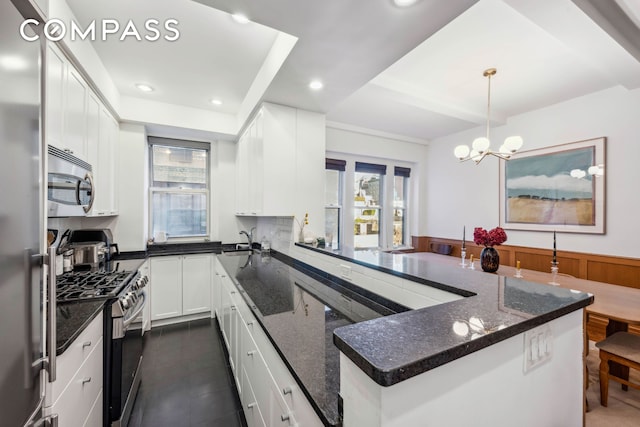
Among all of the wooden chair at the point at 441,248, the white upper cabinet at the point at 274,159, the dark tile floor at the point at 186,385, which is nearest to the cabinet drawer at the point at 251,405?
the dark tile floor at the point at 186,385

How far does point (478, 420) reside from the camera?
687mm

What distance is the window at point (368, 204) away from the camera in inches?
182

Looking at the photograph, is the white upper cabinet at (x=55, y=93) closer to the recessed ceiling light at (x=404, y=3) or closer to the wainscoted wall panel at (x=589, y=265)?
the recessed ceiling light at (x=404, y=3)

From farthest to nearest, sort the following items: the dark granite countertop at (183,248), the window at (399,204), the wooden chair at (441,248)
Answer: the window at (399,204), the wooden chair at (441,248), the dark granite countertop at (183,248)

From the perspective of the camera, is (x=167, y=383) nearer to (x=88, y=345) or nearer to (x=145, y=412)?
(x=145, y=412)

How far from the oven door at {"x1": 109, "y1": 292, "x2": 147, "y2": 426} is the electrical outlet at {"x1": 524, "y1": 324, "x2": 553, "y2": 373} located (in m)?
2.12

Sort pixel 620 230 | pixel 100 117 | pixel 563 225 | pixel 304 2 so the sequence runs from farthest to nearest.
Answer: pixel 563 225
pixel 620 230
pixel 100 117
pixel 304 2

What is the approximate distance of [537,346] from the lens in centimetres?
84

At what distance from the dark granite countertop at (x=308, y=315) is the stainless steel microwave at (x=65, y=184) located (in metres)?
1.04

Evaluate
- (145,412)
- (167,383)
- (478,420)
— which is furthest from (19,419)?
(167,383)

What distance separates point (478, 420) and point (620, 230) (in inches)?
148

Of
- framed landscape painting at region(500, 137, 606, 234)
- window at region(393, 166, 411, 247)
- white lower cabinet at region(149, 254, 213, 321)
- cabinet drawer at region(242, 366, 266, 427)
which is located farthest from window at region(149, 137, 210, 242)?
framed landscape painting at region(500, 137, 606, 234)

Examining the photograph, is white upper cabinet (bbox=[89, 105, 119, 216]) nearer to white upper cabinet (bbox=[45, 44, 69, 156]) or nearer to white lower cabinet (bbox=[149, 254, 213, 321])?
white upper cabinet (bbox=[45, 44, 69, 156])

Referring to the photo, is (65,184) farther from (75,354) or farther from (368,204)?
(368,204)
